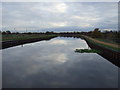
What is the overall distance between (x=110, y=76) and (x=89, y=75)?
1723 millimetres

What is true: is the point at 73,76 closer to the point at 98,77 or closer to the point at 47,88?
the point at 98,77

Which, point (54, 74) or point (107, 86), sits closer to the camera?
point (107, 86)

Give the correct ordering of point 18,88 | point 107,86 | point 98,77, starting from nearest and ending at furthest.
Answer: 1. point 18,88
2. point 107,86
3. point 98,77

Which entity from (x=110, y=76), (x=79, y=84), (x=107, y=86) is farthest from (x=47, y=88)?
(x=110, y=76)

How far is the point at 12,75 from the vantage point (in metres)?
12.4

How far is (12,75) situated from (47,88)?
4.35 metres

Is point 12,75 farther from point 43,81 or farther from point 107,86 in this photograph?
point 107,86

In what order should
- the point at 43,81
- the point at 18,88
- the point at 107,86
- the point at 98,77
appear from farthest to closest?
the point at 98,77, the point at 43,81, the point at 107,86, the point at 18,88

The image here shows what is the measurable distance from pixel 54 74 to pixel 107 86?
4.51m

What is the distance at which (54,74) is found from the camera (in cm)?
1259

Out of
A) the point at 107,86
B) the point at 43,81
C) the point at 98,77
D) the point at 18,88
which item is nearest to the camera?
the point at 18,88

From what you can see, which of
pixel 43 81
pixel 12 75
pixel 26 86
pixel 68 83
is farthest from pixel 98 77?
pixel 12 75

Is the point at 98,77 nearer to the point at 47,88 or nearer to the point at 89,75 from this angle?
the point at 89,75

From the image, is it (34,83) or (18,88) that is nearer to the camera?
(18,88)
